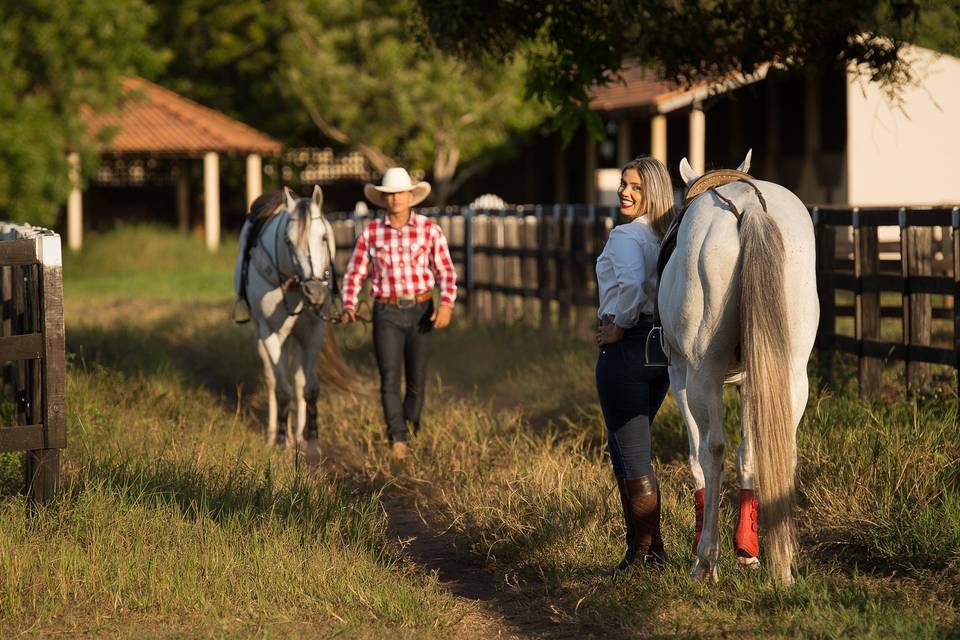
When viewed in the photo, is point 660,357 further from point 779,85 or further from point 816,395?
Answer: point 779,85

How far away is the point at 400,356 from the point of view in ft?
29.0

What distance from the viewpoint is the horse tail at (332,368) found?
10.3 metres

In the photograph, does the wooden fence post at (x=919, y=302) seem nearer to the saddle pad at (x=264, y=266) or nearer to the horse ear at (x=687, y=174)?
the horse ear at (x=687, y=174)

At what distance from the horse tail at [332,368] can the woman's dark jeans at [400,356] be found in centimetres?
142

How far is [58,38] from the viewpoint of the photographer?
85.8 ft

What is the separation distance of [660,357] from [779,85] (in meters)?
17.6

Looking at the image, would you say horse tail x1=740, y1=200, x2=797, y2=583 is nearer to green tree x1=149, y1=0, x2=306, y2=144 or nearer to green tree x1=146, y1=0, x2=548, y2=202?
green tree x1=146, y1=0, x2=548, y2=202

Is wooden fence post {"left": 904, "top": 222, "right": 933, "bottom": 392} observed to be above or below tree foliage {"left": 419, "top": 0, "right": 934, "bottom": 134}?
below

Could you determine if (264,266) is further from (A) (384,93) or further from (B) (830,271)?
(A) (384,93)

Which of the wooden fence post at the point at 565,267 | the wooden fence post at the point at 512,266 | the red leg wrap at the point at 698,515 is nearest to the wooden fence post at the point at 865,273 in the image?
the red leg wrap at the point at 698,515

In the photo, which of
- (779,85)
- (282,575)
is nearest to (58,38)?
(779,85)

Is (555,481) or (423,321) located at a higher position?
(423,321)

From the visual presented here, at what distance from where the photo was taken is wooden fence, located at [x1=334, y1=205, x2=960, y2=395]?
28.1 feet

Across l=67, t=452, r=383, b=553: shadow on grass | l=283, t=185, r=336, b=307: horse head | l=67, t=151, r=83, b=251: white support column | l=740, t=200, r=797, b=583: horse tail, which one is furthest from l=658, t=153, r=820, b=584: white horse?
l=67, t=151, r=83, b=251: white support column
